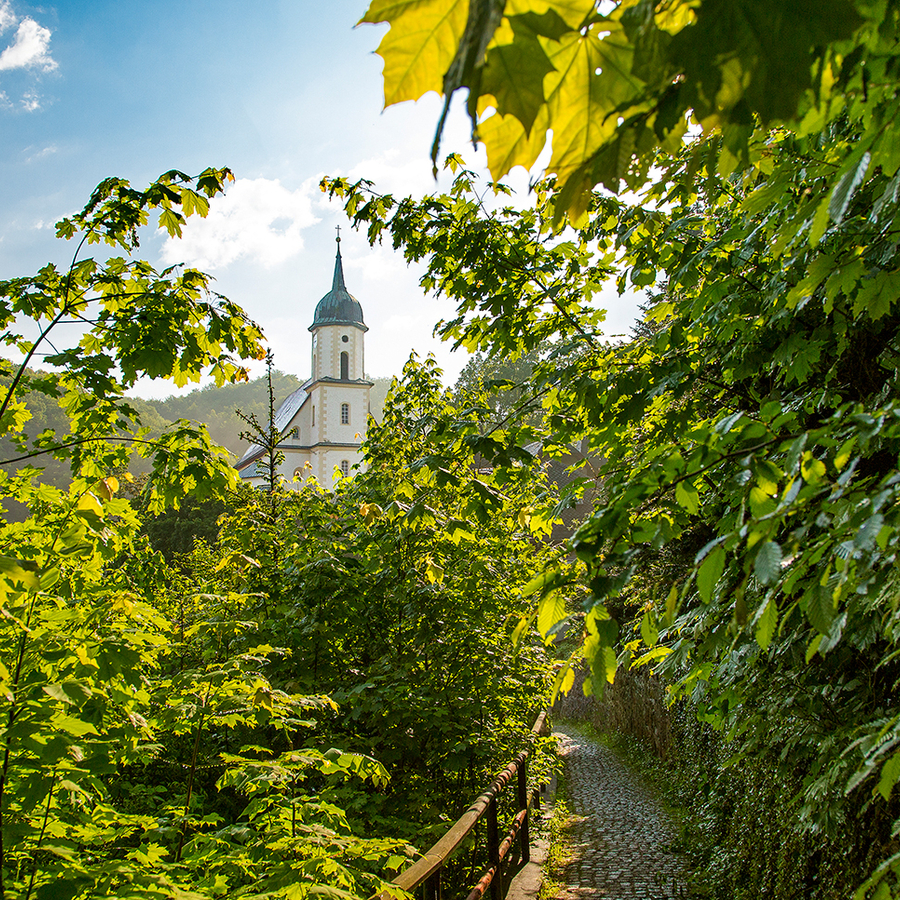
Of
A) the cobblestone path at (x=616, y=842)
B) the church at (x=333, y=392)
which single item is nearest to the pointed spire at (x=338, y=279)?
the church at (x=333, y=392)

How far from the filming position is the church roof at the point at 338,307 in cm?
4312

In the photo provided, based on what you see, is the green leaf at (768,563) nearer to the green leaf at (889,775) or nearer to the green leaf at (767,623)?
the green leaf at (767,623)

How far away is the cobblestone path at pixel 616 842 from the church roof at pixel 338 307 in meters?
36.1

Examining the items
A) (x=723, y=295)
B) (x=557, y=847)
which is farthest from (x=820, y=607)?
(x=557, y=847)

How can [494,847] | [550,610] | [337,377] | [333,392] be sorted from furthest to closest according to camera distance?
1. [337,377]
2. [333,392]
3. [494,847]
4. [550,610]

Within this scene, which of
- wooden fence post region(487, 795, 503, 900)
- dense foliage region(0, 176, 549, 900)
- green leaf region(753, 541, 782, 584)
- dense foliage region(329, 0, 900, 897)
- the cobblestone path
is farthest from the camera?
the cobblestone path

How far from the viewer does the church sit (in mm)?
40312

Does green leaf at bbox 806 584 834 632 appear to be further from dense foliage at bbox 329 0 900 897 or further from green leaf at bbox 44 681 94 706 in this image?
green leaf at bbox 44 681 94 706

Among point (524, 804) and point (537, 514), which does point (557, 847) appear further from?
point (537, 514)

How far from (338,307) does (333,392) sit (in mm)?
6367

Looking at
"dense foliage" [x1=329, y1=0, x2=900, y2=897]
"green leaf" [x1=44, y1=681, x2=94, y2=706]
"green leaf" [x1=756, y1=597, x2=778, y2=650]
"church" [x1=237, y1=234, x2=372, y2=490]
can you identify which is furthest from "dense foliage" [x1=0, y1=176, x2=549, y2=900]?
"church" [x1=237, y1=234, x2=372, y2=490]

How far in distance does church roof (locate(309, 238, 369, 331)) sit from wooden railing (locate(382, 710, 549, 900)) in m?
39.2

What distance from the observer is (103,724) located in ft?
7.69

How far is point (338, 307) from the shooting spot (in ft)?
142
